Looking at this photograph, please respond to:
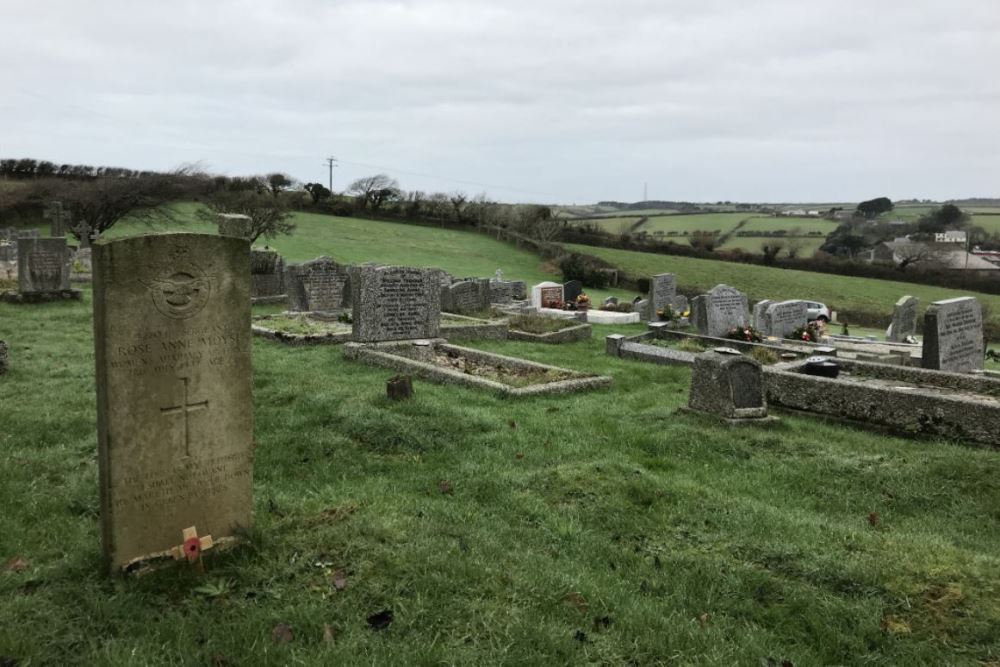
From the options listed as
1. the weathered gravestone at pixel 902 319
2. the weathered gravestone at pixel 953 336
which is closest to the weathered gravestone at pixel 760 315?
the weathered gravestone at pixel 902 319

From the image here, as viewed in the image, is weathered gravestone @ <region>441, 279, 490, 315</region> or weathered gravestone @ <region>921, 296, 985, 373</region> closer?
weathered gravestone @ <region>921, 296, 985, 373</region>

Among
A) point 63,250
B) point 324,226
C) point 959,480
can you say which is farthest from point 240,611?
point 324,226

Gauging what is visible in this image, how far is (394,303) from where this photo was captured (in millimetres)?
13336

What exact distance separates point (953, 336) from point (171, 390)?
11668 mm

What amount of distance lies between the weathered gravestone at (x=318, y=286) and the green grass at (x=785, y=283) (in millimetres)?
23457

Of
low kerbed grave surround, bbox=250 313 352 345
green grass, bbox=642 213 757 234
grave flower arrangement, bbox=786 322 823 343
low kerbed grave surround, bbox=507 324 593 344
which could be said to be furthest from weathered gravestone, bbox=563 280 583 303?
green grass, bbox=642 213 757 234

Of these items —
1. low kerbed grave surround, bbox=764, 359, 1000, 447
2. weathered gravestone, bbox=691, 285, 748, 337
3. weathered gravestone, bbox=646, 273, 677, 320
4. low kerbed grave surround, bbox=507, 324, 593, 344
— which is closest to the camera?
low kerbed grave surround, bbox=764, 359, 1000, 447

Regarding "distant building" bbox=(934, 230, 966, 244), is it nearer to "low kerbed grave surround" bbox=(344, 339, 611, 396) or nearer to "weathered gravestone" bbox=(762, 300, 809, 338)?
"weathered gravestone" bbox=(762, 300, 809, 338)

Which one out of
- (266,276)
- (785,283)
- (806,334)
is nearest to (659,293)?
(806,334)

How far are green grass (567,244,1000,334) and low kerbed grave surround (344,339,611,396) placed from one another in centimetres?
2633

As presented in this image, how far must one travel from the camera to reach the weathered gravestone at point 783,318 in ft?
55.0

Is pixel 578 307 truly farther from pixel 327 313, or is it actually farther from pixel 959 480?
pixel 959 480

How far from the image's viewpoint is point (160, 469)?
13.7 ft

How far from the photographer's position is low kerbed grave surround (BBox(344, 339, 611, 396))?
9938 mm
